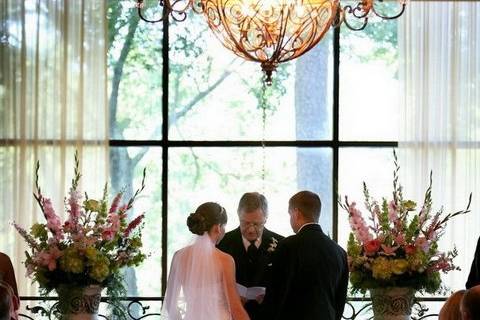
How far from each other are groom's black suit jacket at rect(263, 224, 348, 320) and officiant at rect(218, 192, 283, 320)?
0.49 meters

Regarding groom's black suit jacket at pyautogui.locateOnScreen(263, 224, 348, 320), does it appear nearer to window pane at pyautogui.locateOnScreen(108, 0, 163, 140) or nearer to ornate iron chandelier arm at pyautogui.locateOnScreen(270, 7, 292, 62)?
ornate iron chandelier arm at pyautogui.locateOnScreen(270, 7, 292, 62)

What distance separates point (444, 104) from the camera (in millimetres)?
9156

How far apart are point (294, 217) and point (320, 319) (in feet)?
2.10

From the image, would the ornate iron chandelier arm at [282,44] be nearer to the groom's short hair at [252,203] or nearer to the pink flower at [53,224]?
the groom's short hair at [252,203]

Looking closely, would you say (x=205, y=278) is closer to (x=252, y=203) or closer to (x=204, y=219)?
(x=204, y=219)

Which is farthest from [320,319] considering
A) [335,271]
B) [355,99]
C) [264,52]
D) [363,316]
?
[355,99]

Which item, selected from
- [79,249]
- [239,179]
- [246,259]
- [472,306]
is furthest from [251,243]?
[472,306]

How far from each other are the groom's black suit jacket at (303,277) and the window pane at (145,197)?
2675 millimetres

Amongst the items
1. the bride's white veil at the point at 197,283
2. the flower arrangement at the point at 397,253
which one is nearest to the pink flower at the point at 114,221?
the bride's white veil at the point at 197,283

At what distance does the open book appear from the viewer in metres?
7.15

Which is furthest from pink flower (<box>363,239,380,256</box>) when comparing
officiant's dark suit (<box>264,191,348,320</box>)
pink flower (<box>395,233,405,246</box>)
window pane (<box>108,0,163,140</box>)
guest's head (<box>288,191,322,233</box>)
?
window pane (<box>108,0,163,140</box>)

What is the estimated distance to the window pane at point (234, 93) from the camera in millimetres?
9359

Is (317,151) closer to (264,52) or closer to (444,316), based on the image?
(264,52)

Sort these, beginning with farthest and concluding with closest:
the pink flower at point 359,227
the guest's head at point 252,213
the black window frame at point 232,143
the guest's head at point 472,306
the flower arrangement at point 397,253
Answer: the black window frame at point 232,143 < the guest's head at point 252,213 < the pink flower at point 359,227 < the flower arrangement at point 397,253 < the guest's head at point 472,306
